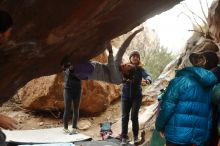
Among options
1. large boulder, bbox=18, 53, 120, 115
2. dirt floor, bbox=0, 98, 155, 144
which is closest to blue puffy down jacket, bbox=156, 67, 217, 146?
dirt floor, bbox=0, 98, 155, 144

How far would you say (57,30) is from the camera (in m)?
5.09

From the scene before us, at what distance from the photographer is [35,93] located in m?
12.9

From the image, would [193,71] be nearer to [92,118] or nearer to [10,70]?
[10,70]

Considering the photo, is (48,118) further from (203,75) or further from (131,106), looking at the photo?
(203,75)

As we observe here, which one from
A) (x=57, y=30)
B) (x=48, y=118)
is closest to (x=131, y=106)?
(x=57, y=30)

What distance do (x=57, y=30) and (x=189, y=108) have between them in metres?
1.91

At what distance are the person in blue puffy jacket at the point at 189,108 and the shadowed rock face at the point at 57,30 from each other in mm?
1238

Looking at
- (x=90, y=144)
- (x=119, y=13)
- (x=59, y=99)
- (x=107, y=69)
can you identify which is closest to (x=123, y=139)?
(x=90, y=144)

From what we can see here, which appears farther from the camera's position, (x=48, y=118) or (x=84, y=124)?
(x=48, y=118)

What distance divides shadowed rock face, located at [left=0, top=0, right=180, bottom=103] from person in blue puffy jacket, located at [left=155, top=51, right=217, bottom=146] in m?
1.24

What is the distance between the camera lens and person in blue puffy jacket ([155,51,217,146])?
4805 millimetres

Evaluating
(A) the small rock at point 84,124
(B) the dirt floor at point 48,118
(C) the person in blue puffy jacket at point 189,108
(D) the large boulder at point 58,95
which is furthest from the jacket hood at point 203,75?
(D) the large boulder at point 58,95

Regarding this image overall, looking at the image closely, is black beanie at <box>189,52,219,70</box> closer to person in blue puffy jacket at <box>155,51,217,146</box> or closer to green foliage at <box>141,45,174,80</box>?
person in blue puffy jacket at <box>155,51,217,146</box>

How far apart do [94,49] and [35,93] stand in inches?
288
